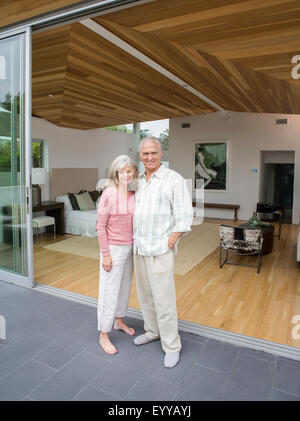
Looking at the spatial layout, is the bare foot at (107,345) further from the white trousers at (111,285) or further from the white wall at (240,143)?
the white wall at (240,143)

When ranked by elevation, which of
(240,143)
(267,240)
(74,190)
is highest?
(240,143)

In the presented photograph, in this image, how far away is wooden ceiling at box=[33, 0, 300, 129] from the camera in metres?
2.75

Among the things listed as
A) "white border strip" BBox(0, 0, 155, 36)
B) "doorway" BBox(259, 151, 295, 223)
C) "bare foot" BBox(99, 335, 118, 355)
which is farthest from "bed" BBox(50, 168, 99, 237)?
"doorway" BBox(259, 151, 295, 223)

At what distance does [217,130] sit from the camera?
9.44m

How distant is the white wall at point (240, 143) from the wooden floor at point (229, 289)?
3.73 m

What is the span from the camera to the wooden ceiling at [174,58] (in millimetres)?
2746

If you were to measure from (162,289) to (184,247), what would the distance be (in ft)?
12.4

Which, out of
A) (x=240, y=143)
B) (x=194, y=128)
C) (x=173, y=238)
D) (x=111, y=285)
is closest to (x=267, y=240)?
(x=173, y=238)

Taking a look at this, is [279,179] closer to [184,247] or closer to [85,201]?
[184,247]

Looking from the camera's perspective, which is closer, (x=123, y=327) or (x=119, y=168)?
(x=119, y=168)

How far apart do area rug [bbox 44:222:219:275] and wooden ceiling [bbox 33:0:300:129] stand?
2.62 m

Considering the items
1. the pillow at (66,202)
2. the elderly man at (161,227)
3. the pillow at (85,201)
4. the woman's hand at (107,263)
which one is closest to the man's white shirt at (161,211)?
the elderly man at (161,227)

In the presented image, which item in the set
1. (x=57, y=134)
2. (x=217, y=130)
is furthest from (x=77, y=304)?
(x=217, y=130)

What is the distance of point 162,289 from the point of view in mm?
2314
